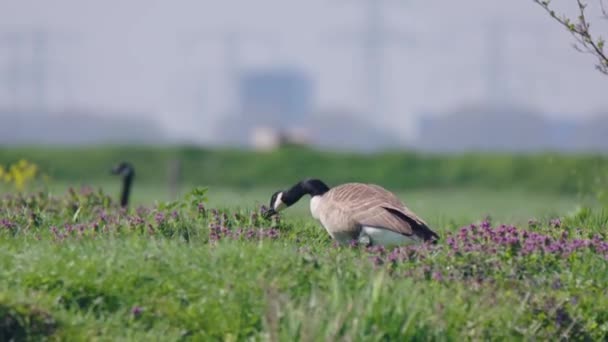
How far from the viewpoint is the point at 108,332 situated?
916 cm

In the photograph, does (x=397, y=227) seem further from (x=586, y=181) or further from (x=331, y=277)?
(x=586, y=181)

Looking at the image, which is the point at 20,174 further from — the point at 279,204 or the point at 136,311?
the point at 136,311

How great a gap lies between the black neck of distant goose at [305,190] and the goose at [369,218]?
61 centimetres

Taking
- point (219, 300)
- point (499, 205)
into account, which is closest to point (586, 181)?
point (499, 205)

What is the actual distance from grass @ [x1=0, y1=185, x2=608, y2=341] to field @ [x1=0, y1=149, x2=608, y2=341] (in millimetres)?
12

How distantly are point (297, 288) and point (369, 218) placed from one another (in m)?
2.27

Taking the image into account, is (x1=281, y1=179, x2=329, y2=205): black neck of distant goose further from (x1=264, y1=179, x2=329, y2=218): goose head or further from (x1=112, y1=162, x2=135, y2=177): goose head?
(x1=112, y1=162, x2=135, y2=177): goose head

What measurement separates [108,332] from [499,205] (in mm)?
33513

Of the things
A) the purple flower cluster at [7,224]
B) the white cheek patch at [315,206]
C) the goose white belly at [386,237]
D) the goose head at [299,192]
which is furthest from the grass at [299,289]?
the goose head at [299,192]

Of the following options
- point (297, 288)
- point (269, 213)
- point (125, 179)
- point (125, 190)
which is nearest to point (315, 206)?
point (269, 213)

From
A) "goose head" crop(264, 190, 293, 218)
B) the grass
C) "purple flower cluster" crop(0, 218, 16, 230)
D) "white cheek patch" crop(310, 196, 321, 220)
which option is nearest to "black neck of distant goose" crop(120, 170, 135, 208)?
"goose head" crop(264, 190, 293, 218)

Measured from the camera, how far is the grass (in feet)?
29.6

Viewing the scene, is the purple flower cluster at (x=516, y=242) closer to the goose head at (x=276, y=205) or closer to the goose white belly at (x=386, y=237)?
the goose white belly at (x=386, y=237)

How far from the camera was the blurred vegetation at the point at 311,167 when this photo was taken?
5288cm
